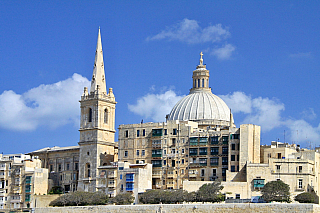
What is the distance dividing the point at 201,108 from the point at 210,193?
2228 centimetres

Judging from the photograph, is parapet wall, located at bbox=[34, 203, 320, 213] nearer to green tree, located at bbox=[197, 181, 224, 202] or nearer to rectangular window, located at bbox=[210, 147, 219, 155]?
green tree, located at bbox=[197, 181, 224, 202]

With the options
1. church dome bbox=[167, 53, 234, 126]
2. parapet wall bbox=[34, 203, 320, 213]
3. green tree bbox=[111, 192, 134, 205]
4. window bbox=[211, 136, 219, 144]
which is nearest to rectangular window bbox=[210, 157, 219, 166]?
window bbox=[211, 136, 219, 144]

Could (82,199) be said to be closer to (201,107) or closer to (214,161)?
(214,161)

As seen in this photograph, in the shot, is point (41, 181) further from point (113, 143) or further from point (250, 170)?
point (250, 170)

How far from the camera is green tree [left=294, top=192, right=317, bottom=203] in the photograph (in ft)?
235

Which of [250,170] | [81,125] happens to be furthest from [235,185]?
A: [81,125]

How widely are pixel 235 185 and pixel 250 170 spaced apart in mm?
2444

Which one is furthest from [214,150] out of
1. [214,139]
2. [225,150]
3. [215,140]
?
[225,150]

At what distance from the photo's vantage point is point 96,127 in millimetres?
88938

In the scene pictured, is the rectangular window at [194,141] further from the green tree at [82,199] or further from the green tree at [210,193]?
the green tree at [82,199]

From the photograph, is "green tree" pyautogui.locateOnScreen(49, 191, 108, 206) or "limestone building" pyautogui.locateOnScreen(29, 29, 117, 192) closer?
"green tree" pyautogui.locateOnScreen(49, 191, 108, 206)

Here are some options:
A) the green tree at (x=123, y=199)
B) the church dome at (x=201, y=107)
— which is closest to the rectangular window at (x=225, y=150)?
the church dome at (x=201, y=107)

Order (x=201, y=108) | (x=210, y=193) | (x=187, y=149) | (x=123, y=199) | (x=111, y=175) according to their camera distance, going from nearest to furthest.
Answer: (x=210, y=193)
(x=123, y=199)
(x=111, y=175)
(x=187, y=149)
(x=201, y=108)

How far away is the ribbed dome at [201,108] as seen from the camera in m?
93.5
